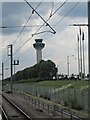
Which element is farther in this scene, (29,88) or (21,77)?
(21,77)

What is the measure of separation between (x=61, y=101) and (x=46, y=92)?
39.6 ft

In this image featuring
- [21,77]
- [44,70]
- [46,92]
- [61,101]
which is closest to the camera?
[61,101]

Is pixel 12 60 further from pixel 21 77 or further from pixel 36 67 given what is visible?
pixel 21 77

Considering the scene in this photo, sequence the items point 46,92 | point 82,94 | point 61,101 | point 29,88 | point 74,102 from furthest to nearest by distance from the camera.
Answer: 1. point 29,88
2. point 46,92
3. point 61,101
4. point 74,102
5. point 82,94

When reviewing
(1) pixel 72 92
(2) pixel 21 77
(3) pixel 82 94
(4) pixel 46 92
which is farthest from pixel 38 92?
(2) pixel 21 77

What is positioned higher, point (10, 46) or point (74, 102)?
point (10, 46)

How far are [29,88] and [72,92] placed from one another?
125ft

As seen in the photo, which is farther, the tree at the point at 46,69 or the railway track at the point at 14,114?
the tree at the point at 46,69

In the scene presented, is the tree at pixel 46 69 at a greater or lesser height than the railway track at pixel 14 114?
greater

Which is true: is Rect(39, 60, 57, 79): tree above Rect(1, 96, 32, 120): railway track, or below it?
above

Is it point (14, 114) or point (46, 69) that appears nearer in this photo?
point (14, 114)

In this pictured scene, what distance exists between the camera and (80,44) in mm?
77500

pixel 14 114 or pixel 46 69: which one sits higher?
pixel 46 69

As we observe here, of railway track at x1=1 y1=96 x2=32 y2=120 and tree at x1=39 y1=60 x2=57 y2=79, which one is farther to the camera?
tree at x1=39 y1=60 x2=57 y2=79
